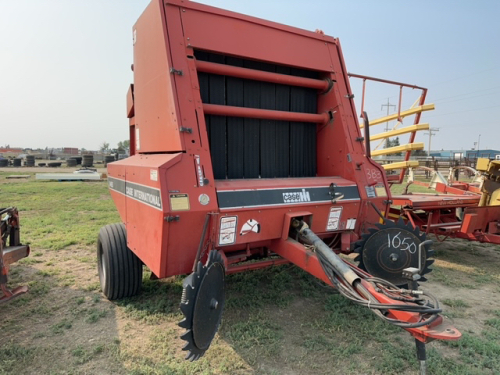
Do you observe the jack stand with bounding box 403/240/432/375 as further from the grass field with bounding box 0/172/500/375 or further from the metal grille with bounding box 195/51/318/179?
the metal grille with bounding box 195/51/318/179

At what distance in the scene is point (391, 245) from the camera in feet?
10.1

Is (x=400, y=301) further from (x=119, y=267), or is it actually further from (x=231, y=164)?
(x=119, y=267)

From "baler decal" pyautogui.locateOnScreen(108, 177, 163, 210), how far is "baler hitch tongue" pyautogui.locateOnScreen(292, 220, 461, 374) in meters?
1.31

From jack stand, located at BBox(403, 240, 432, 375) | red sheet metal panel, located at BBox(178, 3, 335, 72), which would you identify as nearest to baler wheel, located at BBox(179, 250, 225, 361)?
jack stand, located at BBox(403, 240, 432, 375)

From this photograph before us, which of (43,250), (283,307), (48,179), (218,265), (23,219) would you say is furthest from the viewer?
(48,179)

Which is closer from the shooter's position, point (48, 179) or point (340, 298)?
point (340, 298)

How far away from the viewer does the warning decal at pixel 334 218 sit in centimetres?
329

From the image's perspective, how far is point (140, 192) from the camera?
3.01m

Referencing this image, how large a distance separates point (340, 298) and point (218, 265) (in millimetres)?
1836

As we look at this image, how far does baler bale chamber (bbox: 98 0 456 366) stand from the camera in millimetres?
2662

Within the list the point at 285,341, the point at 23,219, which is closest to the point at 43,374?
the point at 285,341

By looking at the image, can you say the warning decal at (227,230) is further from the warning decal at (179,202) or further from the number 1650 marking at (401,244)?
the number 1650 marking at (401,244)

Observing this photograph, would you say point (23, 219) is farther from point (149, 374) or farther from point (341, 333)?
point (341, 333)

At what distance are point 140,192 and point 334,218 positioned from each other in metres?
1.80
